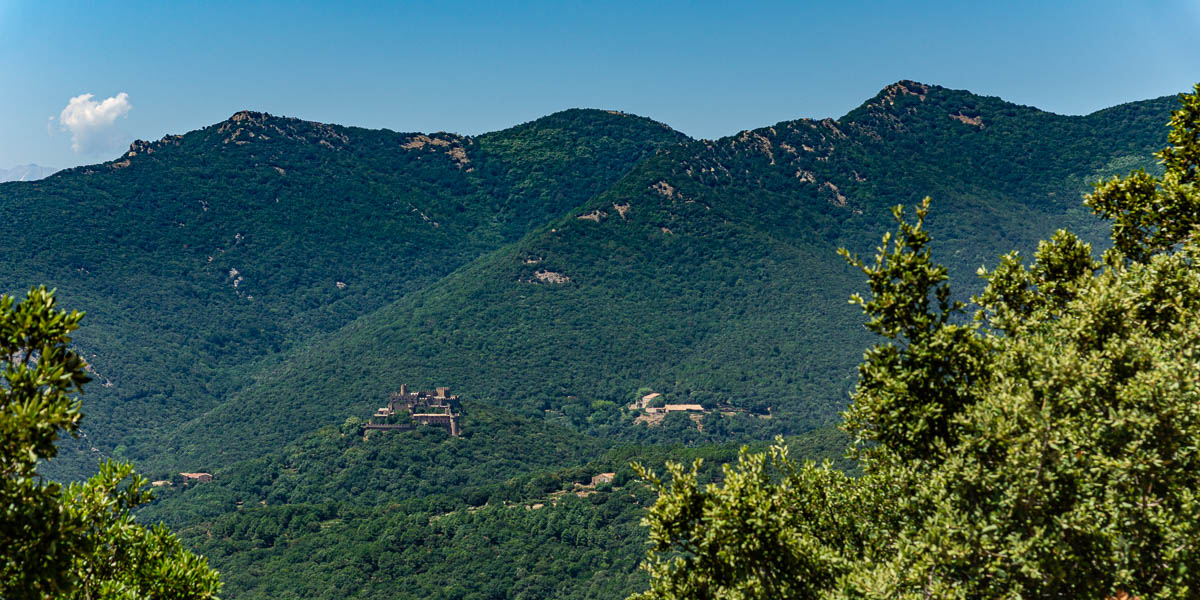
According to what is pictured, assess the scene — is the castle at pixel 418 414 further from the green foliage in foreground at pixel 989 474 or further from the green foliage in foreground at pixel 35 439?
the green foliage in foreground at pixel 35 439

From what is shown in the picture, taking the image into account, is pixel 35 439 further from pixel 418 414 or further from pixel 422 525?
pixel 418 414

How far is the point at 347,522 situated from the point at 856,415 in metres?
85.7

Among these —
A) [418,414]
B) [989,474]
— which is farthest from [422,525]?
[989,474]

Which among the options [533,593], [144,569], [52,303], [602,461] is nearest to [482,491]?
[602,461]

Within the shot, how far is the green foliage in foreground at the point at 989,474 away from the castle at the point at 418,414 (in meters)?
128

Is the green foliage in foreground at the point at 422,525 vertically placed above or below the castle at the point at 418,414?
below

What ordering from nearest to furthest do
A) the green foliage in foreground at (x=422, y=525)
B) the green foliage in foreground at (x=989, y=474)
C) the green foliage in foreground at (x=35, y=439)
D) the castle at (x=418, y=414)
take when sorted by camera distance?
1. the green foliage in foreground at (x=35, y=439)
2. the green foliage in foreground at (x=989, y=474)
3. the green foliage in foreground at (x=422, y=525)
4. the castle at (x=418, y=414)

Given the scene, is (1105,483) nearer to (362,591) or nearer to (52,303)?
(52,303)

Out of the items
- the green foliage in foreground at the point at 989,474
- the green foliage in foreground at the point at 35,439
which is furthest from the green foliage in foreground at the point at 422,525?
the green foliage in foreground at the point at 35,439

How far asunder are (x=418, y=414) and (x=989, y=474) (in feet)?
448

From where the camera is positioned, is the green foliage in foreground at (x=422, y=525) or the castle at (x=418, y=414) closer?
the green foliage in foreground at (x=422, y=525)

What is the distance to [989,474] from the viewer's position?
1612 cm

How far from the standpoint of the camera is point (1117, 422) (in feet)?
51.6

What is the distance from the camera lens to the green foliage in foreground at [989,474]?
1572cm
